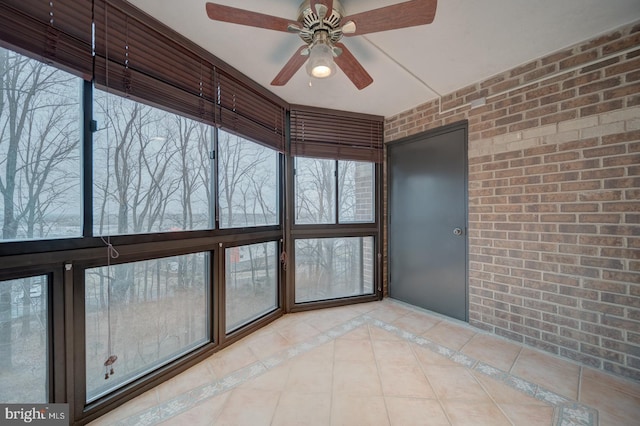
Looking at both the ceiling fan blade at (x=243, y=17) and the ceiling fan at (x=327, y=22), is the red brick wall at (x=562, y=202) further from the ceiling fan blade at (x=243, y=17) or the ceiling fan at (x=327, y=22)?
the ceiling fan blade at (x=243, y=17)

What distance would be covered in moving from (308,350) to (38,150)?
7.01ft

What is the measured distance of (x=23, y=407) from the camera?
1.24m

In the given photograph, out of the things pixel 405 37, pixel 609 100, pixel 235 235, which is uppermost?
pixel 405 37

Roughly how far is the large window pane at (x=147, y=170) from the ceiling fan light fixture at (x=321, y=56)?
3.56ft

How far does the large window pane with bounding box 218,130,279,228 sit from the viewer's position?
2193 mm

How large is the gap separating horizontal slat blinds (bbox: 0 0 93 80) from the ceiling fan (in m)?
0.72

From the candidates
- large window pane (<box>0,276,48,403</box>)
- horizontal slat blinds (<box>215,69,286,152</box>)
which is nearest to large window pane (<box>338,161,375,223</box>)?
horizontal slat blinds (<box>215,69,286,152</box>)

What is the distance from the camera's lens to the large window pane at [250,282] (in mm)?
2283

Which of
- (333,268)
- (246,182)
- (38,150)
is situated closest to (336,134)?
(246,182)

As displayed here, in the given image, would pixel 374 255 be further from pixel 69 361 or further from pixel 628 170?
pixel 69 361

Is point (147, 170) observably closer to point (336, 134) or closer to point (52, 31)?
point (52, 31)

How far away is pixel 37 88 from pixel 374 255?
3.19 m

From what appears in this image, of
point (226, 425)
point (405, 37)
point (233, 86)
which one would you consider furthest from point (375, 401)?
point (233, 86)

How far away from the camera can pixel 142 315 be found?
1685 millimetres
